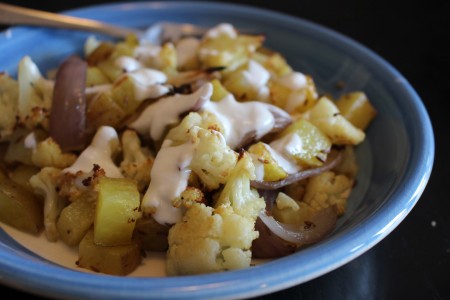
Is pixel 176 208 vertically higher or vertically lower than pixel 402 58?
higher

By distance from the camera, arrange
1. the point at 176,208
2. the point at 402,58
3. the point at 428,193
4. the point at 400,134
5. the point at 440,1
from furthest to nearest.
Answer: the point at 440,1, the point at 402,58, the point at 428,193, the point at 400,134, the point at 176,208

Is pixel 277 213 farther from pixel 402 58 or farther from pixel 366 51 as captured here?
pixel 402 58

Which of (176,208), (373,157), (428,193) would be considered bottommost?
(428,193)

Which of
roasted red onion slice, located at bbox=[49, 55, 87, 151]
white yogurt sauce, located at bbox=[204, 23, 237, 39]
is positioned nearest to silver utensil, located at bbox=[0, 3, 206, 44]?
white yogurt sauce, located at bbox=[204, 23, 237, 39]

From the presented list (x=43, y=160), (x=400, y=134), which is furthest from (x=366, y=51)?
(x=43, y=160)

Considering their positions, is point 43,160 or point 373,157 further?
point 373,157

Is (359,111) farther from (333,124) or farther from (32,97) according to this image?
(32,97)

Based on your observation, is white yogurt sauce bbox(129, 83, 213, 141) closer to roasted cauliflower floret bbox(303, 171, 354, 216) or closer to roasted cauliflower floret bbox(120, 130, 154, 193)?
roasted cauliflower floret bbox(120, 130, 154, 193)
